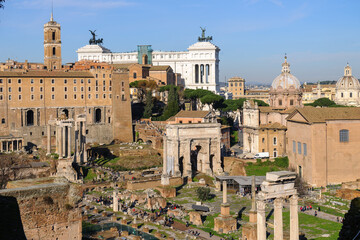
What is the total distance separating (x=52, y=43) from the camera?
65875mm

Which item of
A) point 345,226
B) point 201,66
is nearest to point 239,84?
point 201,66

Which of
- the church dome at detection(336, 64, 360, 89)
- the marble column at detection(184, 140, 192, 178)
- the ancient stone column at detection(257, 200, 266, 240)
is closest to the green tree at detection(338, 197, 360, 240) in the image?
the ancient stone column at detection(257, 200, 266, 240)

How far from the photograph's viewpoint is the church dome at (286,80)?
5888 cm

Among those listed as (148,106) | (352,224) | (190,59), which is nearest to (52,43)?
(148,106)

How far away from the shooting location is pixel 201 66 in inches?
3949

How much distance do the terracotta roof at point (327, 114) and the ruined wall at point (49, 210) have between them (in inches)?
1140

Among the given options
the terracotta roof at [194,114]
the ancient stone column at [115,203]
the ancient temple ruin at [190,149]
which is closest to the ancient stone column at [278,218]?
the ancient stone column at [115,203]

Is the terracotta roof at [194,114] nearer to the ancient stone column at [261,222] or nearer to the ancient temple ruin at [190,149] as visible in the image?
the ancient temple ruin at [190,149]

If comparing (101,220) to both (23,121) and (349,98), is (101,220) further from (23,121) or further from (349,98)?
(349,98)

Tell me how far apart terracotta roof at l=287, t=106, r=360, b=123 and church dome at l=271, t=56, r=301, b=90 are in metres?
12.0

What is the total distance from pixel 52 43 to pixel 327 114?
A: 125 feet

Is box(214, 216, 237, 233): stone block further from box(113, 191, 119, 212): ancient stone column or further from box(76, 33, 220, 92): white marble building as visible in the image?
box(76, 33, 220, 92): white marble building

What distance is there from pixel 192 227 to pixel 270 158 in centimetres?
2000

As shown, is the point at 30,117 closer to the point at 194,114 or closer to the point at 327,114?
the point at 194,114
